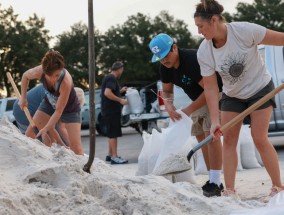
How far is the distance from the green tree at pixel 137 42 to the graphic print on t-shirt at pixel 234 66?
1970 inches

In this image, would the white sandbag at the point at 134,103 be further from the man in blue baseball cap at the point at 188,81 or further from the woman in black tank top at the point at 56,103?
the man in blue baseball cap at the point at 188,81

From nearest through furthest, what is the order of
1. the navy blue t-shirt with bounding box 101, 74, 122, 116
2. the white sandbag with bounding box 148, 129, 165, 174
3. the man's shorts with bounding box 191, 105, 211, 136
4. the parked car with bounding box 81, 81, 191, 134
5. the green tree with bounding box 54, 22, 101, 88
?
the man's shorts with bounding box 191, 105, 211, 136, the white sandbag with bounding box 148, 129, 165, 174, the navy blue t-shirt with bounding box 101, 74, 122, 116, the parked car with bounding box 81, 81, 191, 134, the green tree with bounding box 54, 22, 101, 88

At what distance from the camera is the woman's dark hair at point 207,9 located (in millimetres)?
5160

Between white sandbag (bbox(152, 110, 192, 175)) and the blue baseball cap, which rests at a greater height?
the blue baseball cap

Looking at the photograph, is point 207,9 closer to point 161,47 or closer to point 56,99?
point 161,47

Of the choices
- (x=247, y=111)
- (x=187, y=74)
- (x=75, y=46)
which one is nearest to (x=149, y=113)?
(x=187, y=74)

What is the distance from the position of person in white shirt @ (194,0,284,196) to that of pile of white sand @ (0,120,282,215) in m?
0.84

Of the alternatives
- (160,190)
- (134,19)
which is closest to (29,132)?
(160,190)

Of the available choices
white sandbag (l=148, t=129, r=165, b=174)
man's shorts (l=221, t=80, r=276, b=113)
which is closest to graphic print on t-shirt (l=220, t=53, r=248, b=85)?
man's shorts (l=221, t=80, r=276, b=113)

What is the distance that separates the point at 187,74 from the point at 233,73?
628 millimetres

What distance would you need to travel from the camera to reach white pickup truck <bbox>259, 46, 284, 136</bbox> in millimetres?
10570

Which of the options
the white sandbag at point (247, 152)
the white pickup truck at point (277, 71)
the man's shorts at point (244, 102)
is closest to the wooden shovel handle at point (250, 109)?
the man's shorts at point (244, 102)

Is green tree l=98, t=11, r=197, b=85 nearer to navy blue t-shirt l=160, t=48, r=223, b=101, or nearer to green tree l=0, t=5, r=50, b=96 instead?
green tree l=0, t=5, r=50, b=96

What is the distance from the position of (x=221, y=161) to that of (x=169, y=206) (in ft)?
6.36
